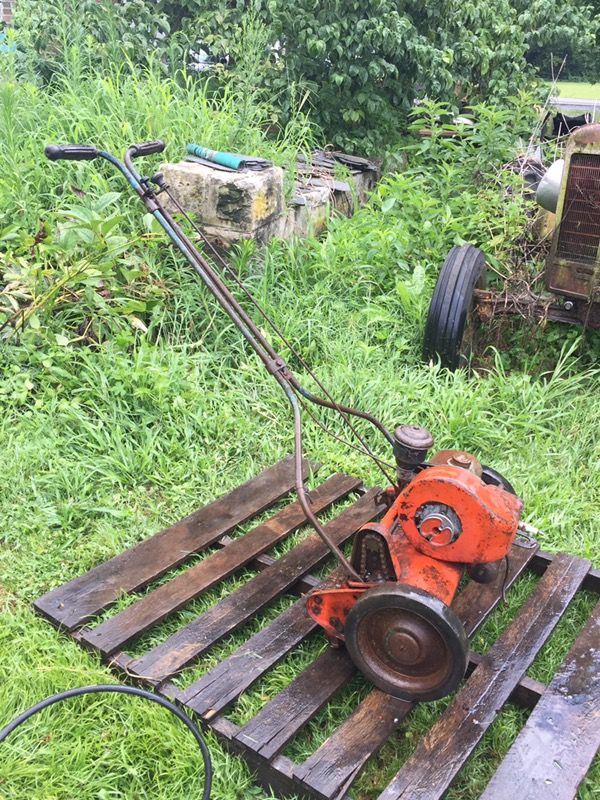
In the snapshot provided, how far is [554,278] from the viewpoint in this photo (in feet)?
12.4

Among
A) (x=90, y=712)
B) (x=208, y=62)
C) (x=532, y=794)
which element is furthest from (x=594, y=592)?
(x=208, y=62)

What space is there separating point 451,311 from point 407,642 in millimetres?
2242

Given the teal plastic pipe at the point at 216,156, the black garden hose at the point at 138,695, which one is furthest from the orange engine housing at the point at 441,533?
the teal plastic pipe at the point at 216,156

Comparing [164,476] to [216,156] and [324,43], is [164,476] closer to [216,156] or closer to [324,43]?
[216,156]

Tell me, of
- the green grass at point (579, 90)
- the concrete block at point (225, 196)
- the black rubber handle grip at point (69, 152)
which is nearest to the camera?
the black rubber handle grip at point (69, 152)

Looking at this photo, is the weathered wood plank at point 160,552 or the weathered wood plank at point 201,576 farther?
the weathered wood plank at point 160,552

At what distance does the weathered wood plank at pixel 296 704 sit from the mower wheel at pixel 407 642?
12 cm

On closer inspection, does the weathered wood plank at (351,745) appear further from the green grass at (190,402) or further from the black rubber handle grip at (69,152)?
the black rubber handle grip at (69,152)

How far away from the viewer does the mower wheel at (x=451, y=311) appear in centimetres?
380

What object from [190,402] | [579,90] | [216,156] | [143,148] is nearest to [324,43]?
[216,156]

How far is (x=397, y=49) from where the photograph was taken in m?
5.86

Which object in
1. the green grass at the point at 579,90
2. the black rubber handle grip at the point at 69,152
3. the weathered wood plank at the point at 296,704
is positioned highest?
the black rubber handle grip at the point at 69,152

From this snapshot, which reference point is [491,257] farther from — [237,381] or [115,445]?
[115,445]

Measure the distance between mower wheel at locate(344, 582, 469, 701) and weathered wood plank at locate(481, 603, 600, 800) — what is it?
0.25 meters
